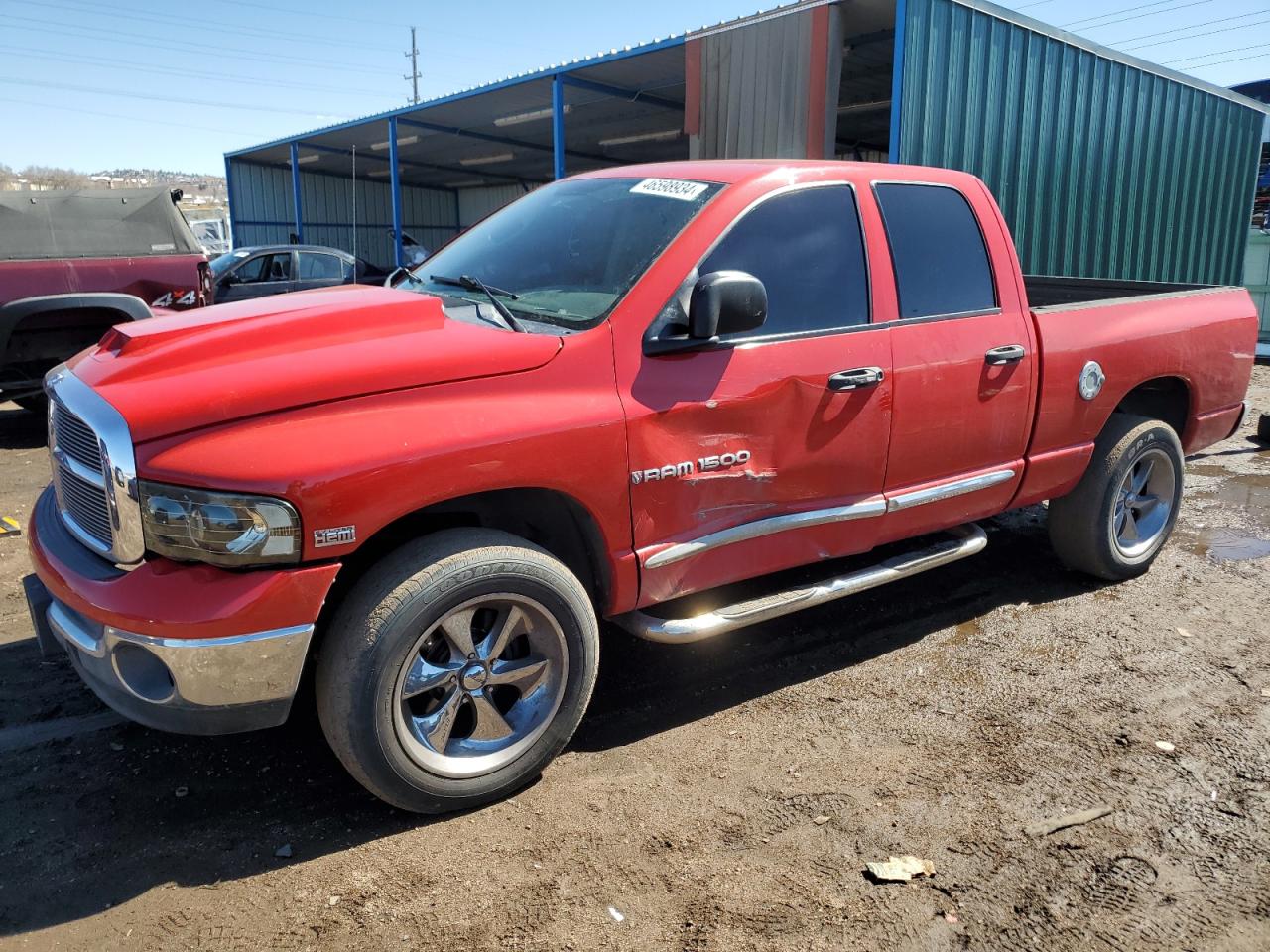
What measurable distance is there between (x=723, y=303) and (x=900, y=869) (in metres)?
1.76

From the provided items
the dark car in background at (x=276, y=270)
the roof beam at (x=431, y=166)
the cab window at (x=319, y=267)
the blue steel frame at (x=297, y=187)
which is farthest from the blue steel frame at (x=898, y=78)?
the blue steel frame at (x=297, y=187)

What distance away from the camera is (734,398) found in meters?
3.19

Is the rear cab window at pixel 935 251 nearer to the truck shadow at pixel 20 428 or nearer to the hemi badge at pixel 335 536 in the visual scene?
the hemi badge at pixel 335 536

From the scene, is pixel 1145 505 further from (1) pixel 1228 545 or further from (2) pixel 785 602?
(2) pixel 785 602

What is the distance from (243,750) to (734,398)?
81.4 inches

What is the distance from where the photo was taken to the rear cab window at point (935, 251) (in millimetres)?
3787

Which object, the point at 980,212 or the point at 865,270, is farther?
the point at 980,212

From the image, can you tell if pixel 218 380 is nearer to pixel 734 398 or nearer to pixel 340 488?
pixel 340 488

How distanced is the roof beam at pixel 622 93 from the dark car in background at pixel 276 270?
442 cm

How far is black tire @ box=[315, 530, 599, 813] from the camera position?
261cm

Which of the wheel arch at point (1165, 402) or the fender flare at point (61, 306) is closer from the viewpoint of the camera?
the wheel arch at point (1165, 402)

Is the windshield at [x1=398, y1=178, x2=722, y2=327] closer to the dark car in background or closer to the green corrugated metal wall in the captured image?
the green corrugated metal wall

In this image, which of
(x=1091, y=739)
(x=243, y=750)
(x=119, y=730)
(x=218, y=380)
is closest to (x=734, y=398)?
(x=218, y=380)

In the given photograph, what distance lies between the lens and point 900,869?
2676mm
